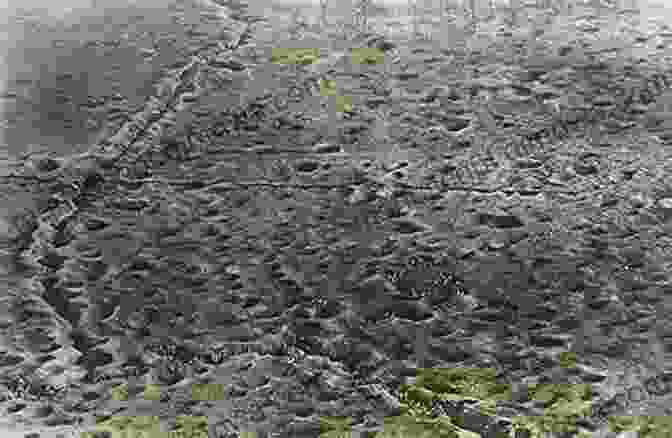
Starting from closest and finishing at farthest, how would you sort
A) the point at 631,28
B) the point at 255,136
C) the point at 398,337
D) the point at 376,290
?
the point at 398,337, the point at 376,290, the point at 255,136, the point at 631,28

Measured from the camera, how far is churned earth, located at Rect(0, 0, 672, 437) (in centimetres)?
429

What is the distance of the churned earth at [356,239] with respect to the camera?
429cm

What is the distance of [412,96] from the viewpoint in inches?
263

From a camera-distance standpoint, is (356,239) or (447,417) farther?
(356,239)

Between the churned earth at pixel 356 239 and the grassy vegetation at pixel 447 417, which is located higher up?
the churned earth at pixel 356 239

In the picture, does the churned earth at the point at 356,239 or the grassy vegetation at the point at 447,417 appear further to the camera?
the churned earth at the point at 356,239

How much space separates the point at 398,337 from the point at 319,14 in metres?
4.43

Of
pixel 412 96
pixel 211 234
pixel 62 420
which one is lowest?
pixel 62 420

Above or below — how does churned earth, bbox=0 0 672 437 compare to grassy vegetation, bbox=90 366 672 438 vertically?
above

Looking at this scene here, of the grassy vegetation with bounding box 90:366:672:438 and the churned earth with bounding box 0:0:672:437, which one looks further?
the churned earth with bounding box 0:0:672:437

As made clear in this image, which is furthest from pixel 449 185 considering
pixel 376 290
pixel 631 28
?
pixel 631 28

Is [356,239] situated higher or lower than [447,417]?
higher

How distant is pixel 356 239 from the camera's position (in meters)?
5.31

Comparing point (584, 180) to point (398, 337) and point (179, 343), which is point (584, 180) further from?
point (179, 343)
